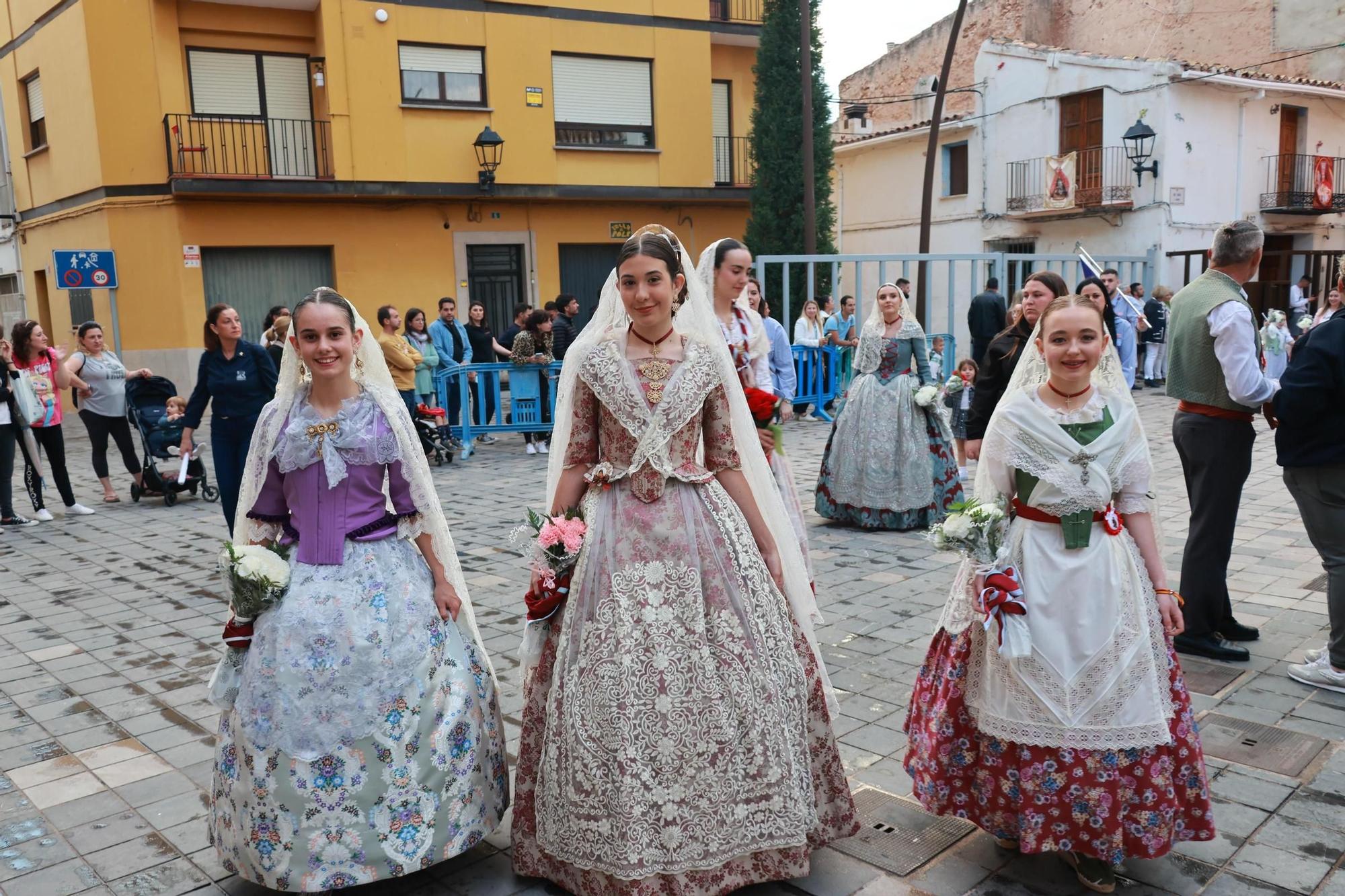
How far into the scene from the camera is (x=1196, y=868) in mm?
3291

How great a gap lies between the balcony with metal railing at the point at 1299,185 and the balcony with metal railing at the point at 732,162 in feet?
38.9

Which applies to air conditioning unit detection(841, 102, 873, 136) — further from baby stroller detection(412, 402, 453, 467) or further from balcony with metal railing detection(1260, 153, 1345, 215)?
baby stroller detection(412, 402, 453, 467)

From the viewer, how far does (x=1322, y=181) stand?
24.2m

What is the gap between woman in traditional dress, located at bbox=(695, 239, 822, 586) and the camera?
514cm

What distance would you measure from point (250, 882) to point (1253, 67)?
1114 inches

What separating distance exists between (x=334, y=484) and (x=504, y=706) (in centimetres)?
179

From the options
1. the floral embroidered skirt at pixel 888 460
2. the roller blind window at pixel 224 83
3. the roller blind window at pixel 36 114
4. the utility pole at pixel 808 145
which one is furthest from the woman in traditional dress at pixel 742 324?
the roller blind window at pixel 36 114

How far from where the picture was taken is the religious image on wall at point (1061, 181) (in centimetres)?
2336

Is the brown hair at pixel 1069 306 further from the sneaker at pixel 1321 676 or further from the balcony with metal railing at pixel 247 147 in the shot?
the balcony with metal railing at pixel 247 147

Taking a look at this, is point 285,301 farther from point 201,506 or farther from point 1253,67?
point 1253,67

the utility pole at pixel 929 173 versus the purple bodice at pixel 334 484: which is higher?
the utility pole at pixel 929 173

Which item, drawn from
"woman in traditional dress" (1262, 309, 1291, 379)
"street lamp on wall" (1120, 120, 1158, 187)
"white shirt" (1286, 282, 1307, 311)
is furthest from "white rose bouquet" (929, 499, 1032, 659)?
"white shirt" (1286, 282, 1307, 311)

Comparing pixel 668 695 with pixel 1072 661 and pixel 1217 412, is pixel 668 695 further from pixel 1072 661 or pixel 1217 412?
pixel 1217 412

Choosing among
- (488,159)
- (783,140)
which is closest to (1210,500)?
(488,159)
